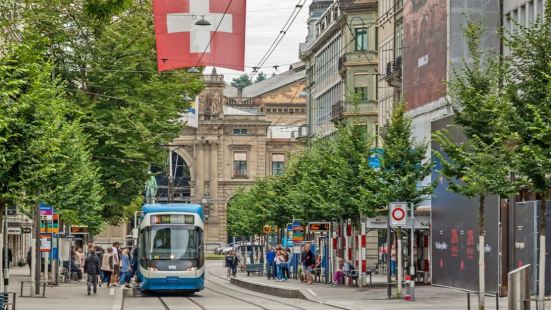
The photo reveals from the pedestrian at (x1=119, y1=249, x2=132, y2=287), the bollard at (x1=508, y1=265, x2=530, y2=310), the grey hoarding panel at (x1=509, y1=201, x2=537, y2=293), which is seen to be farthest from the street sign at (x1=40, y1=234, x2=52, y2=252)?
the bollard at (x1=508, y1=265, x2=530, y2=310)

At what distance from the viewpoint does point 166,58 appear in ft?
80.9

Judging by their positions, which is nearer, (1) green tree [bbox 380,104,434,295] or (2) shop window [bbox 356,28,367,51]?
(1) green tree [bbox 380,104,434,295]

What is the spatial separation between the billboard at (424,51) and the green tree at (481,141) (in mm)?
19342

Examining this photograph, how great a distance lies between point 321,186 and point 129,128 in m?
8.38

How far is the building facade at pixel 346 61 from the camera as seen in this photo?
87.2 m

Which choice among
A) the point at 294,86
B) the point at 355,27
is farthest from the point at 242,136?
the point at 355,27

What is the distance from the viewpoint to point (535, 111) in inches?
1050

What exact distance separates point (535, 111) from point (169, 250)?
22030 millimetres

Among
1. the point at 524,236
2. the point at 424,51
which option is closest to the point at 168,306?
the point at 524,236

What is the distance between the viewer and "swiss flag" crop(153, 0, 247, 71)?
2353 centimetres

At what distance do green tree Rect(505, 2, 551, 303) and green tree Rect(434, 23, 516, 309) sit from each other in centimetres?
51

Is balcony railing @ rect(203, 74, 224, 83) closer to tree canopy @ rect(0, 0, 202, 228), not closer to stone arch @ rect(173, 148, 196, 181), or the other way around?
stone arch @ rect(173, 148, 196, 181)

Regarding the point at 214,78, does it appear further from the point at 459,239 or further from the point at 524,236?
the point at 524,236

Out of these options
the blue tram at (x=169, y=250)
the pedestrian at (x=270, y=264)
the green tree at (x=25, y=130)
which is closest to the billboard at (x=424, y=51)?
the blue tram at (x=169, y=250)
